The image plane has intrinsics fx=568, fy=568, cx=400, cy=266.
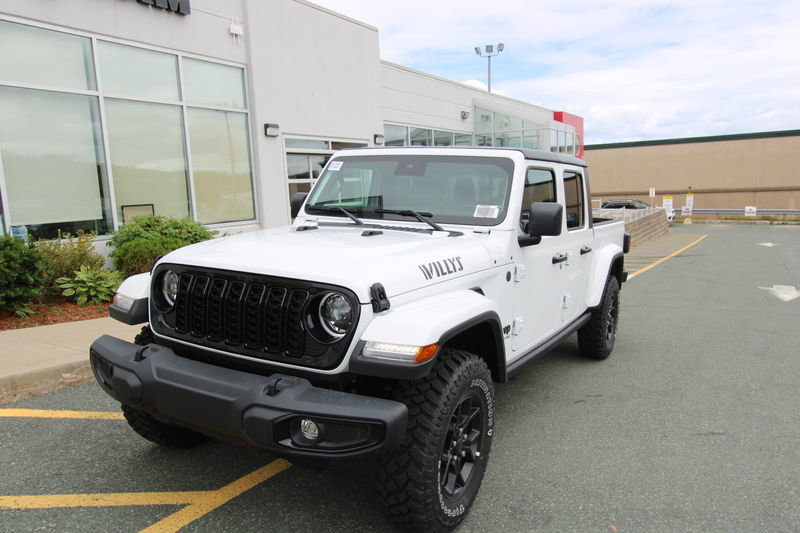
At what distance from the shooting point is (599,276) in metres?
5.23

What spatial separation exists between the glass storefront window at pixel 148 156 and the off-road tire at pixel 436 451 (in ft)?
27.1

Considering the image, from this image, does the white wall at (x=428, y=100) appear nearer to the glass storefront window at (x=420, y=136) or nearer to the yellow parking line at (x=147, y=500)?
the glass storefront window at (x=420, y=136)

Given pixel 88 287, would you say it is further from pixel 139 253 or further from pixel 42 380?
pixel 42 380

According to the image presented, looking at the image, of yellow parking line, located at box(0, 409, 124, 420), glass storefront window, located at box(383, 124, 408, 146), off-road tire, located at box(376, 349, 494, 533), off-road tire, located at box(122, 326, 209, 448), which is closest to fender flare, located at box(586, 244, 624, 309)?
off-road tire, located at box(376, 349, 494, 533)

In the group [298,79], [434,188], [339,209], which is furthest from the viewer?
[298,79]

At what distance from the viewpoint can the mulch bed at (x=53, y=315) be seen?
6.41 m

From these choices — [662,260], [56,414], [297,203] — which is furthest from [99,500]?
[662,260]

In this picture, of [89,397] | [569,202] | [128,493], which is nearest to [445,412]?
[128,493]

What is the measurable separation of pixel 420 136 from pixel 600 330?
14.4 metres

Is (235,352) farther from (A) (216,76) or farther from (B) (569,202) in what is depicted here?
(A) (216,76)

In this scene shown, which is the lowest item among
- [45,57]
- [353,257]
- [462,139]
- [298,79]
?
[353,257]

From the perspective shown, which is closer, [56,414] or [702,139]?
[56,414]

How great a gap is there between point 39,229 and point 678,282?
11273 mm

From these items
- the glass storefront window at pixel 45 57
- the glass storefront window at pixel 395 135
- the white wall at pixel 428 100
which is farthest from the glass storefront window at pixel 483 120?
the glass storefront window at pixel 45 57
